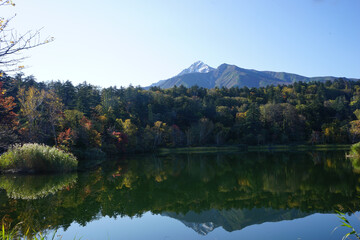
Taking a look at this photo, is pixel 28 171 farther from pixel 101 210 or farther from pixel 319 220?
pixel 319 220

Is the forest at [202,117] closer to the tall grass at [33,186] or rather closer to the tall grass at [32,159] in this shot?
the tall grass at [32,159]

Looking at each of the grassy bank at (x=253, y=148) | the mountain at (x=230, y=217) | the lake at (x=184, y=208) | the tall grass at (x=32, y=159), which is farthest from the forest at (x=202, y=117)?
the mountain at (x=230, y=217)

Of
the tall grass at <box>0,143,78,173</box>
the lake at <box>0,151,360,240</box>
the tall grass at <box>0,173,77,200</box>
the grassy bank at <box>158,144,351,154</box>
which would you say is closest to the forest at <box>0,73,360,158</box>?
the grassy bank at <box>158,144,351,154</box>

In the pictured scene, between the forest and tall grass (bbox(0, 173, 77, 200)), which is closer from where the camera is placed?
tall grass (bbox(0, 173, 77, 200))

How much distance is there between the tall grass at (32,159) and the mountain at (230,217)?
12748mm

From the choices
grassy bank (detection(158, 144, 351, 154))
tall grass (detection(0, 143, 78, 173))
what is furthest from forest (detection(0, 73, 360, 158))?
tall grass (detection(0, 143, 78, 173))

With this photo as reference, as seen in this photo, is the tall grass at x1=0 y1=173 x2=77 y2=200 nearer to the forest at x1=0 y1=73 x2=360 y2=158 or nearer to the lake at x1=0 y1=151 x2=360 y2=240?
the lake at x1=0 y1=151 x2=360 y2=240

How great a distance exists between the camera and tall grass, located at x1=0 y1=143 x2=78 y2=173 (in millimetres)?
19172

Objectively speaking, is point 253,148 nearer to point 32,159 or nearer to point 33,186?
point 32,159

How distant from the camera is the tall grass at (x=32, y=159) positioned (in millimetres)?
19172

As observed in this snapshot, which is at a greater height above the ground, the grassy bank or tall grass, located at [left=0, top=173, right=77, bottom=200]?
tall grass, located at [left=0, top=173, right=77, bottom=200]

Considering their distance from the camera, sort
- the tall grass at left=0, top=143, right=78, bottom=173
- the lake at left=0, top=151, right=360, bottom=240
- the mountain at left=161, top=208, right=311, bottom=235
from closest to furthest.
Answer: the lake at left=0, top=151, right=360, bottom=240, the mountain at left=161, top=208, right=311, bottom=235, the tall grass at left=0, top=143, right=78, bottom=173

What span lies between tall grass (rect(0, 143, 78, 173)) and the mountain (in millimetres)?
12748

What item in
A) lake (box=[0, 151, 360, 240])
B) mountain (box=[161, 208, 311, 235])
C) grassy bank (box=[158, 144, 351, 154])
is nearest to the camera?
lake (box=[0, 151, 360, 240])
